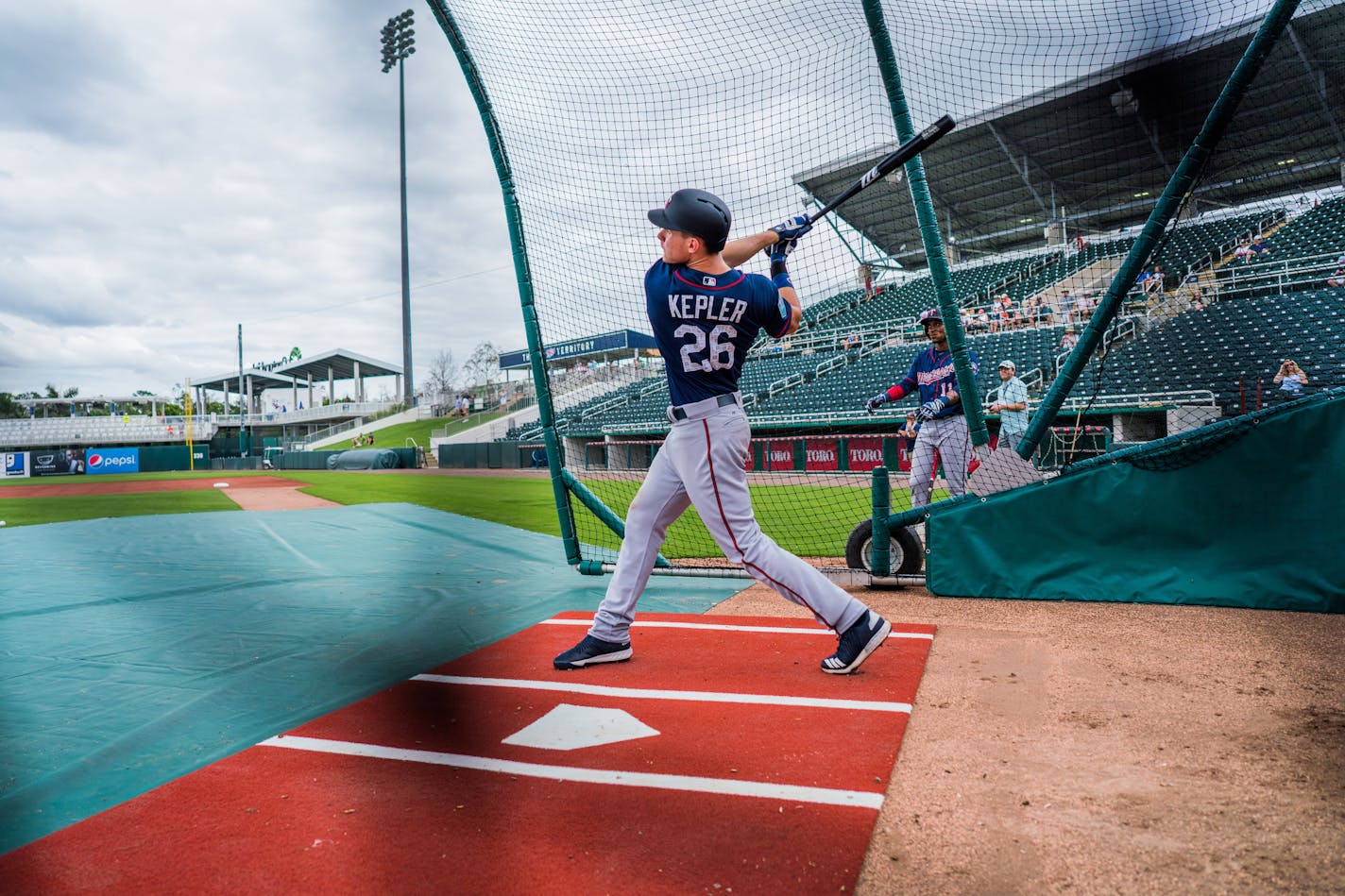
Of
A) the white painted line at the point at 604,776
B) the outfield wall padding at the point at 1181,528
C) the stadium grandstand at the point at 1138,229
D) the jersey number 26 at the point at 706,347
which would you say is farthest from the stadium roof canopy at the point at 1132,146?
the white painted line at the point at 604,776

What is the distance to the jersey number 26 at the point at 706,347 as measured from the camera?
3238mm

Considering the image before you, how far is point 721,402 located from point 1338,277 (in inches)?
539

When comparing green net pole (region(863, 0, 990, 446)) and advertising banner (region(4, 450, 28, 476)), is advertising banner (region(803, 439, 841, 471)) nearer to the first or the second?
green net pole (region(863, 0, 990, 446))

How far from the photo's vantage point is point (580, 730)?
2670mm

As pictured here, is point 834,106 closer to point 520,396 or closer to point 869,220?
point 869,220

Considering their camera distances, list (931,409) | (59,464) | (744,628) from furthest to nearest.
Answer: (59,464), (931,409), (744,628)

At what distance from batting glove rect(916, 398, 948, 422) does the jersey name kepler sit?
3.23 metres

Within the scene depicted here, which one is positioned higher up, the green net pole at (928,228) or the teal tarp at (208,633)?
→ the green net pole at (928,228)

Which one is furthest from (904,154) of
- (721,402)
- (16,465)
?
(16,465)

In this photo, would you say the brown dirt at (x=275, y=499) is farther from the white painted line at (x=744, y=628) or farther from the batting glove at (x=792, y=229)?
the batting glove at (x=792, y=229)

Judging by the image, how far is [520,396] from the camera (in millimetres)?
42781

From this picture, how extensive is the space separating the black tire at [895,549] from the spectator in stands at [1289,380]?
244 inches

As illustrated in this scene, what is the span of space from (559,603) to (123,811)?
300 cm

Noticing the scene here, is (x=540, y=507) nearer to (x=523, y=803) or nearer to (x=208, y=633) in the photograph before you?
(x=208, y=633)
